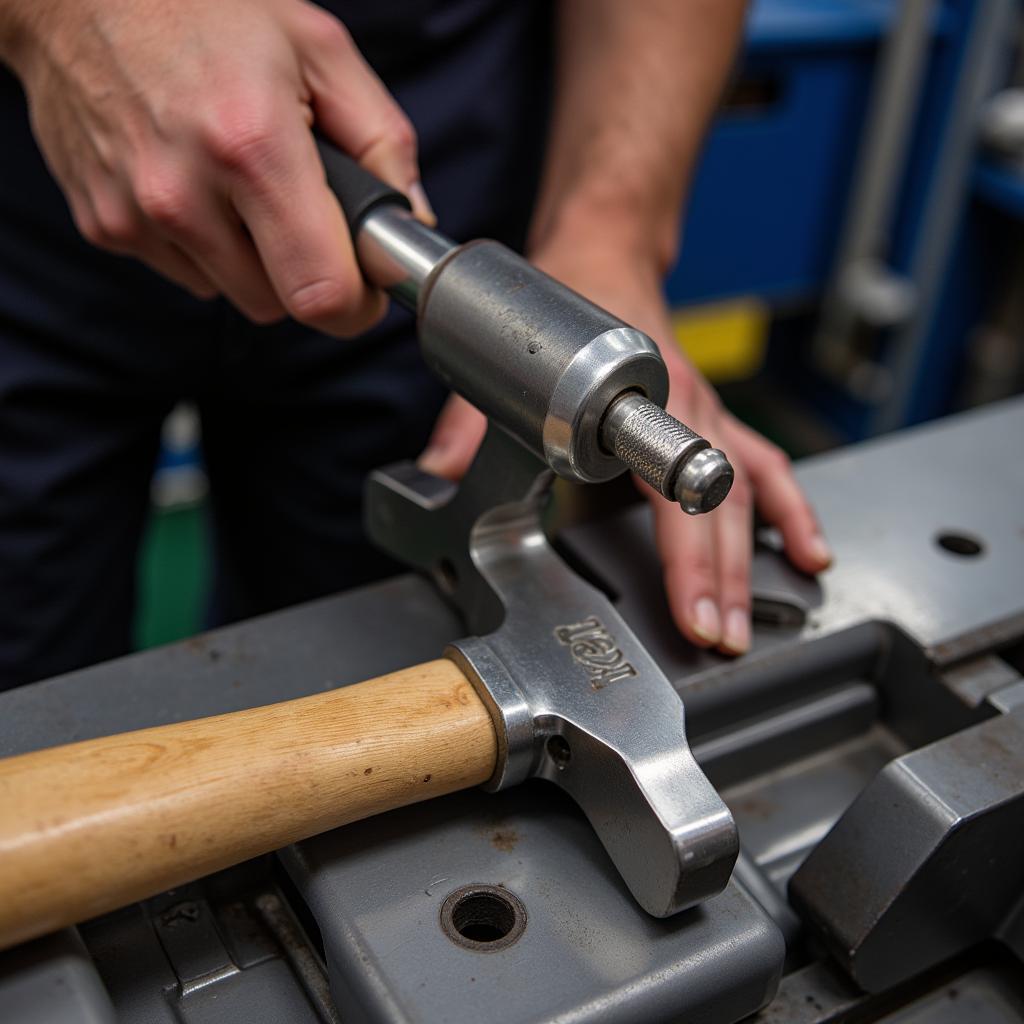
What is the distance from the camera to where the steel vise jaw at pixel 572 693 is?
17.8 inches

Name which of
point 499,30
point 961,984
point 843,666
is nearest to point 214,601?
point 499,30

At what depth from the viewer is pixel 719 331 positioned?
207cm

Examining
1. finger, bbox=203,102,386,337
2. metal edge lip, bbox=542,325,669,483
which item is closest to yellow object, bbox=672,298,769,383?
finger, bbox=203,102,386,337

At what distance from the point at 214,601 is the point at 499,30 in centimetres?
71

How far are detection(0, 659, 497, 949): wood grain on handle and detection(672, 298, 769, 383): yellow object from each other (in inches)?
62.8

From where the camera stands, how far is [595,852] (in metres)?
0.50

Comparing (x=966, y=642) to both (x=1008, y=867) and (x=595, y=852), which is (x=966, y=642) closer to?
(x=1008, y=867)

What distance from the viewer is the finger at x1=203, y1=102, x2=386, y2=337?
0.58 m

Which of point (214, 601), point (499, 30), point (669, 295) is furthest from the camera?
point (669, 295)

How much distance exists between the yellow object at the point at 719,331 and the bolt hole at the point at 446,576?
4.71 feet

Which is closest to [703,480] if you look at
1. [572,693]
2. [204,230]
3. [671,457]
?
[671,457]

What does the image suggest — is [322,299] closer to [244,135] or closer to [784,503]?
[244,135]

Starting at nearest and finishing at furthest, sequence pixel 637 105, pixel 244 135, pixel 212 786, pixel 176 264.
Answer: pixel 212 786 < pixel 244 135 < pixel 176 264 < pixel 637 105

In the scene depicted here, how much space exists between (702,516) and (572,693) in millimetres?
Result: 175
